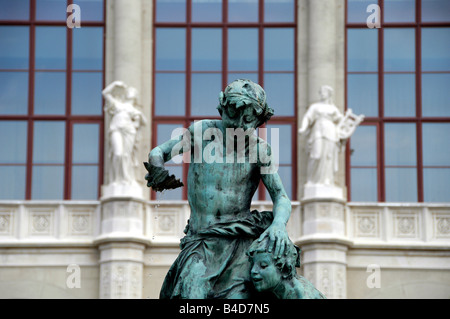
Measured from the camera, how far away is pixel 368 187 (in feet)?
79.0

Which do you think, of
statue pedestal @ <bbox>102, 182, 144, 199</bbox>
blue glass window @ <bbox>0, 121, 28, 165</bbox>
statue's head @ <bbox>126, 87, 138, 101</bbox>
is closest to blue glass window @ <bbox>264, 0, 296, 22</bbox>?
statue's head @ <bbox>126, 87, 138, 101</bbox>

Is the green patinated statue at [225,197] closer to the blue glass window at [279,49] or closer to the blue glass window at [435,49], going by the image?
the blue glass window at [279,49]

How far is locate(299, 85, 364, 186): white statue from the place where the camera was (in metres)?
23.2

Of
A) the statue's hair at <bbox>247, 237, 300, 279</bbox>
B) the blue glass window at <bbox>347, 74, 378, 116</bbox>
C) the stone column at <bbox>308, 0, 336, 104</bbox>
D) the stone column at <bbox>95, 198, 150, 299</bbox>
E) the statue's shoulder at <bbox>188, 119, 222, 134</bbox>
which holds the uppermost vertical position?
the stone column at <bbox>308, 0, 336, 104</bbox>

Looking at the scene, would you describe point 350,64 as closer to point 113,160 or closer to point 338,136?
point 338,136

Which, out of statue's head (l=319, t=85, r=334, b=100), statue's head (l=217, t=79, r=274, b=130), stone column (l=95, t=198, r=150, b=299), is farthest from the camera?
statue's head (l=319, t=85, r=334, b=100)

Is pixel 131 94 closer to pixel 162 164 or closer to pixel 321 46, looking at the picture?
pixel 321 46

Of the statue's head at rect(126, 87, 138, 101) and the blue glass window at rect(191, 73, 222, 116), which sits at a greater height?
the blue glass window at rect(191, 73, 222, 116)

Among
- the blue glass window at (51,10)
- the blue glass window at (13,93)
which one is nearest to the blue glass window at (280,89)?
the blue glass window at (51,10)

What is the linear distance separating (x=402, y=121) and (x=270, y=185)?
1709 cm

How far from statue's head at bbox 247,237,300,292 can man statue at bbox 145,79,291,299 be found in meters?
0.07

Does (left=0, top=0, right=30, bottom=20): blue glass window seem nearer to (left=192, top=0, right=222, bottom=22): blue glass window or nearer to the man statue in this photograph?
(left=192, top=0, right=222, bottom=22): blue glass window

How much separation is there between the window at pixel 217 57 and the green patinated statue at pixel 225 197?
16542 mm
